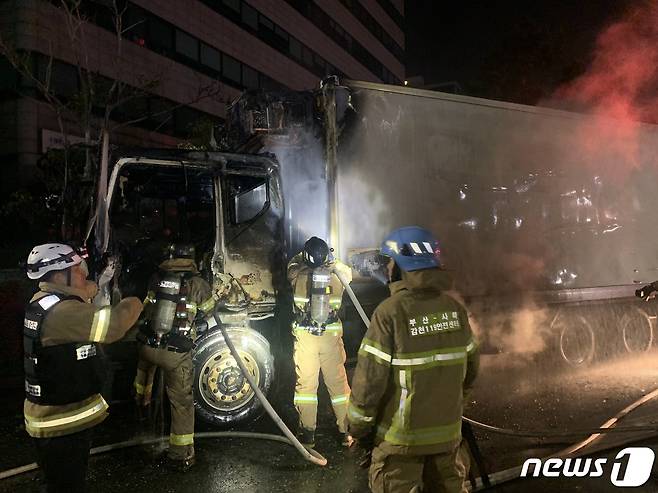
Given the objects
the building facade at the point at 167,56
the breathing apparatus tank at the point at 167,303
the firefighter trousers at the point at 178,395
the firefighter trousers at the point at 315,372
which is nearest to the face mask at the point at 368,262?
the firefighter trousers at the point at 315,372

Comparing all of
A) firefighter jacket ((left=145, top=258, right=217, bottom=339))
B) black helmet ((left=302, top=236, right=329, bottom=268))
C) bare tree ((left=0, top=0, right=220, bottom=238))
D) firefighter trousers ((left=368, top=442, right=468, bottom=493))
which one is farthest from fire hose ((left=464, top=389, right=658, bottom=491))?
bare tree ((left=0, top=0, right=220, bottom=238))

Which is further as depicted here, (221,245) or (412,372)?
(221,245)

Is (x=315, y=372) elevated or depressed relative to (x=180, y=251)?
depressed

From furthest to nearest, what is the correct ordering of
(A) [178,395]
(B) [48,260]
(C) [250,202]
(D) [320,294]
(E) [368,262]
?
(E) [368,262] → (C) [250,202] → (D) [320,294] → (A) [178,395] → (B) [48,260]

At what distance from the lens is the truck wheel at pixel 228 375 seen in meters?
5.22

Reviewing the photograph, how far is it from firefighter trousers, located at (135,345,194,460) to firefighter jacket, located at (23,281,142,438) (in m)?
1.59

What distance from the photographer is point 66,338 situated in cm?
282

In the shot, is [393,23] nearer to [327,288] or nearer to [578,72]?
[578,72]

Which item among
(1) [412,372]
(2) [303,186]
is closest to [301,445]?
(1) [412,372]

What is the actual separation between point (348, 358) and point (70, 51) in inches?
701

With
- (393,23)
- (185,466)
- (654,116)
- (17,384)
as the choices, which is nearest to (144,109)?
(17,384)

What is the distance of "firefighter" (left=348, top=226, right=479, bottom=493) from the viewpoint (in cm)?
233

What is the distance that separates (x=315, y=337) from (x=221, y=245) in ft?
4.56

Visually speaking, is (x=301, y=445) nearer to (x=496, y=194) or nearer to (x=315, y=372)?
(x=315, y=372)
